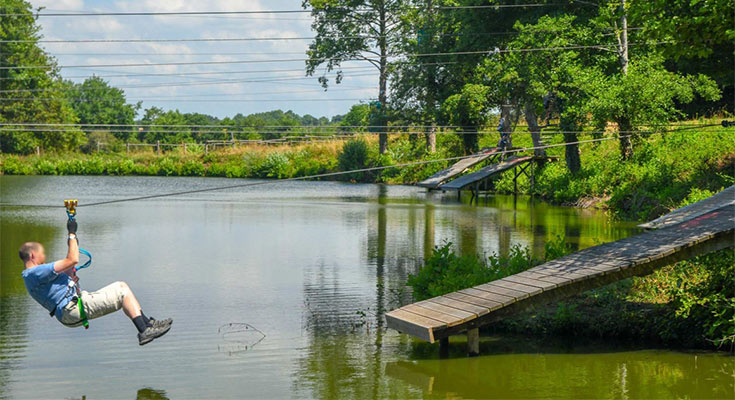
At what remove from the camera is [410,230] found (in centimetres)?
2509

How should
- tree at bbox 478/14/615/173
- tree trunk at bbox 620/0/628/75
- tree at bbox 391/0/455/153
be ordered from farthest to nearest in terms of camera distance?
tree at bbox 391/0/455/153 < tree at bbox 478/14/615/173 < tree trunk at bbox 620/0/628/75

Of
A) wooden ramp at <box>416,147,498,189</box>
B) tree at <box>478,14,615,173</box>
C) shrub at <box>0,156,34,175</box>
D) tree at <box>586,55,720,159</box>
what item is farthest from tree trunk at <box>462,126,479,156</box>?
shrub at <box>0,156,34,175</box>

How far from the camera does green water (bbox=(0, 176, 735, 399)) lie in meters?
9.64

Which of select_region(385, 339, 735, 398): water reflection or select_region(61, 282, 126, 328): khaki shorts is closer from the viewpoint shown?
select_region(61, 282, 126, 328): khaki shorts

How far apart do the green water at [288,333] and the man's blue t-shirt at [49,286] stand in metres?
1.16

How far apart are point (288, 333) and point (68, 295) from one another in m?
3.92

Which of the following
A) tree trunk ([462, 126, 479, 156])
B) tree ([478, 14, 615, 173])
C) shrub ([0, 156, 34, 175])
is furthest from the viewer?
shrub ([0, 156, 34, 175])

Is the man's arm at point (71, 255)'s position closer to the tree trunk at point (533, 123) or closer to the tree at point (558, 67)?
the tree at point (558, 67)

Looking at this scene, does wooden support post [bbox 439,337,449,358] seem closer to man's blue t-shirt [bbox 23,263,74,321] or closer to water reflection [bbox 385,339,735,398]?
water reflection [bbox 385,339,735,398]

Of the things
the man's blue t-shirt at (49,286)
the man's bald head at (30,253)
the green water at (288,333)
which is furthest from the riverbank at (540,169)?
the man's bald head at (30,253)

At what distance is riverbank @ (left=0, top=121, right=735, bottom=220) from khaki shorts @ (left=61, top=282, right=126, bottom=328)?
1713 cm

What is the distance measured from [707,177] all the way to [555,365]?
17789mm

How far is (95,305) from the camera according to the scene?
9.00 m

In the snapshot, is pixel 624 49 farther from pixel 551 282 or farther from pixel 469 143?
pixel 551 282
